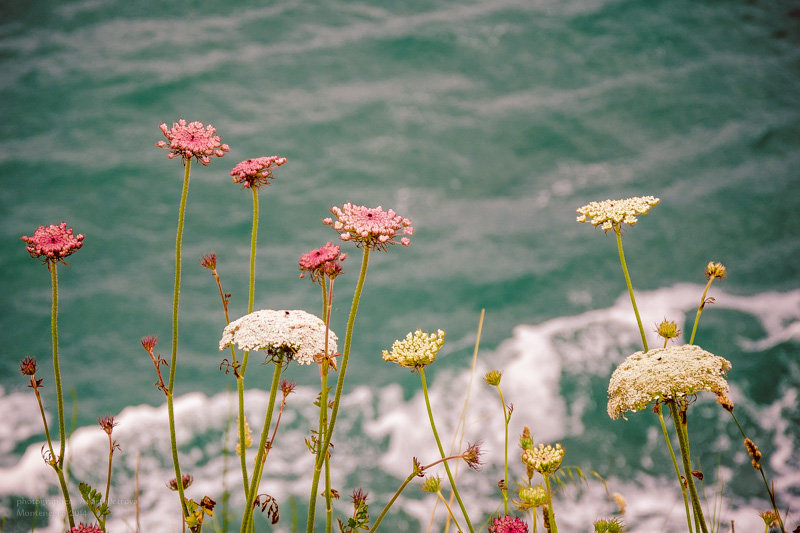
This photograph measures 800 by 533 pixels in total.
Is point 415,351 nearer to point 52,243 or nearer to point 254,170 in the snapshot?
point 254,170

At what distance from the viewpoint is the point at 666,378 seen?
1.31 m

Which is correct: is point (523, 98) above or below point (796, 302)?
above

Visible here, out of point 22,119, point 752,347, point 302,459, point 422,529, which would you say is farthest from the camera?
point 22,119

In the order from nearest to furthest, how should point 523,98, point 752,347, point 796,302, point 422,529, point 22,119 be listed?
point 422,529, point 752,347, point 796,302, point 22,119, point 523,98

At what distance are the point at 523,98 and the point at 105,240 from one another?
4.22m

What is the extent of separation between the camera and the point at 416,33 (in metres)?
6.62

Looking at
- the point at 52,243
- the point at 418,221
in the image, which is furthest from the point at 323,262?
the point at 418,221

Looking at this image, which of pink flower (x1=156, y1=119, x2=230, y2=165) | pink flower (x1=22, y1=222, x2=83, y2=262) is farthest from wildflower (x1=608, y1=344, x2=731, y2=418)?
pink flower (x1=22, y1=222, x2=83, y2=262)

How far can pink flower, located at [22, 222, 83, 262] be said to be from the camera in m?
1.35

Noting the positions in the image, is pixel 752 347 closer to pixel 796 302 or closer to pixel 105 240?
pixel 796 302

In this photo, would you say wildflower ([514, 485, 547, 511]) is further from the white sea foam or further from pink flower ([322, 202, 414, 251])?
the white sea foam

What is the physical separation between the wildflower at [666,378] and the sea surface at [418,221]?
6.19ft

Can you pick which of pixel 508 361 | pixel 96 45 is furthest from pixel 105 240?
pixel 508 361

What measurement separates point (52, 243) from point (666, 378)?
138 cm
